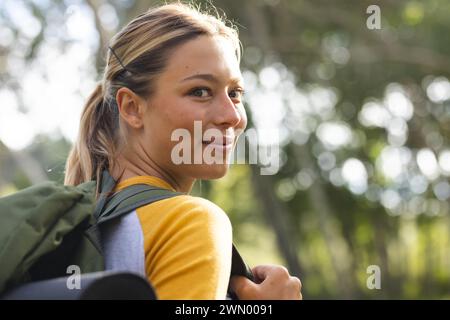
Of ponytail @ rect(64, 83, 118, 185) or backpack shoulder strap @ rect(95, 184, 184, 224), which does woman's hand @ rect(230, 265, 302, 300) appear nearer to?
backpack shoulder strap @ rect(95, 184, 184, 224)

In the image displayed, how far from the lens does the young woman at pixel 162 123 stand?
5.10 ft

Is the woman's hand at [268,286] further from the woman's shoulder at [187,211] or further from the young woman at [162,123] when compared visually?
the woman's shoulder at [187,211]

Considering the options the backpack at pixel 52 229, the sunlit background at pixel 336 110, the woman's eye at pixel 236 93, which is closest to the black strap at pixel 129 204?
the backpack at pixel 52 229

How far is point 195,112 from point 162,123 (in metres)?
0.10

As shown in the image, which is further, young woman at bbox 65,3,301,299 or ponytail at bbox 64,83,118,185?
ponytail at bbox 64,83,118,185

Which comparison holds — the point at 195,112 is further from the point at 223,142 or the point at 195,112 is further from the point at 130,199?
the point at 130,199

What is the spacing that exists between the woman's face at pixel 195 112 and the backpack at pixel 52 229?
256mm

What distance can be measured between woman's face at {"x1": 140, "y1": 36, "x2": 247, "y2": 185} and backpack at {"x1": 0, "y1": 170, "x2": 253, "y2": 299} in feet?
0.84

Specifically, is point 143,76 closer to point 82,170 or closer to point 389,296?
point 82,170

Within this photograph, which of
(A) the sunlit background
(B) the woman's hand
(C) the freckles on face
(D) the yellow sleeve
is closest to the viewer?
(D) the yellow sleeve

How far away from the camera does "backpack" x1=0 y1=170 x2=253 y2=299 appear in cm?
145

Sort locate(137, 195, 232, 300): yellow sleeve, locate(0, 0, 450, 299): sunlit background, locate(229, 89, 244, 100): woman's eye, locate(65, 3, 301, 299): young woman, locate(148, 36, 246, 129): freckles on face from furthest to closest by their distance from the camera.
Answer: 1. locate(0, 0, 450, 299): sunlit background
2. locate(229, 89, 244, 100): woman's eye
3. locate(148, 36, 246, 129): freckles on face
4. locate(65, 3, 301, 299): young woman
5. locate(137, 195, 232, 300): yellow sleeve

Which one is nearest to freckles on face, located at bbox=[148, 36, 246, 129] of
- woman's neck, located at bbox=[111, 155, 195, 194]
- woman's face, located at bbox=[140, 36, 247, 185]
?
woman's face, located at bbox=[140, 36, 247, 185]

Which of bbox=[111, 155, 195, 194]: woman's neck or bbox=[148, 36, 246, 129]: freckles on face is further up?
bbox=[148, 36, 246, 129]: freckles on face
